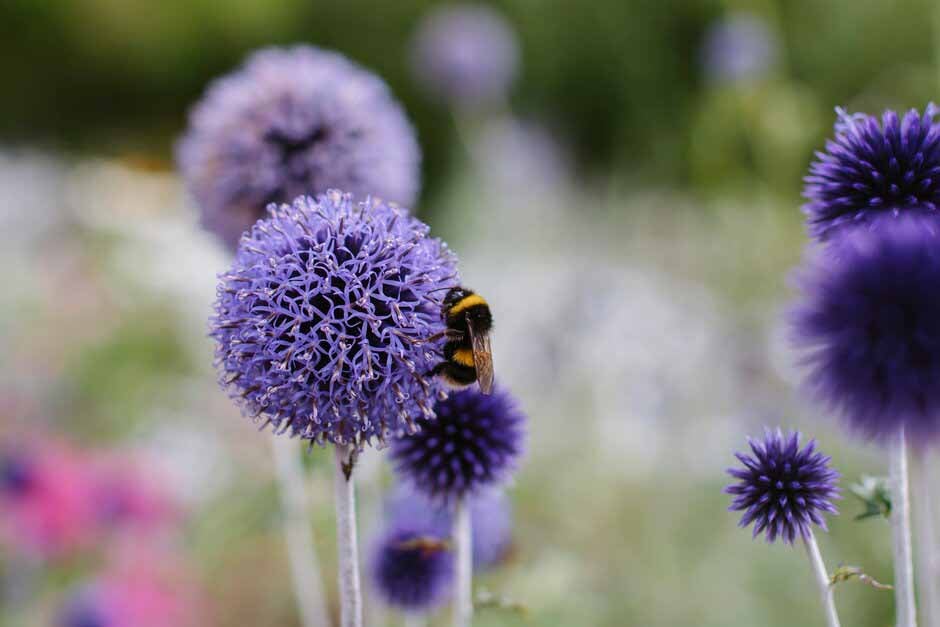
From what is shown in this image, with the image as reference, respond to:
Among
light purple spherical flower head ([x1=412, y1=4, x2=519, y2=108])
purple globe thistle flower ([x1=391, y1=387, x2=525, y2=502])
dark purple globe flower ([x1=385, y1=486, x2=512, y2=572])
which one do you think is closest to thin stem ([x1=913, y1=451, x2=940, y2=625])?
purple globe thistle flower ([x1=391, y1=387, x2=525, y2=502])

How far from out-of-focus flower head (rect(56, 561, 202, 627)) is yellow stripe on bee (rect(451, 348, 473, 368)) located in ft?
5.48

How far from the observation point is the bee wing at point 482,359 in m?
1.28

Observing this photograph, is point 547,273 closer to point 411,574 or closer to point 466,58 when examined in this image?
point 466,58

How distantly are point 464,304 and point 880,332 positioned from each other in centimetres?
61

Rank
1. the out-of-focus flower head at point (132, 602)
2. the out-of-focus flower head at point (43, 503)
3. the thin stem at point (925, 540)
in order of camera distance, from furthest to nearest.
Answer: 1. the out-of-focus flower head at point (43, 503)
2. the out-of-focus flower head at point (132, 602)
3. the thin stem at point (925, 540)

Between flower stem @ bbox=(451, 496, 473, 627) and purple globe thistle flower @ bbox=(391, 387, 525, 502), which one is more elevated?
purple globe thistle flower @ bbox=(391, 387, 525, 502)

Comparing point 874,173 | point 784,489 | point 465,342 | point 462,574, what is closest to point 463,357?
point 465,342

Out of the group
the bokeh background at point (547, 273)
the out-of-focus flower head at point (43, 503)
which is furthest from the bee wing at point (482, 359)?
the out-of-focus flower head at point (43, 503)

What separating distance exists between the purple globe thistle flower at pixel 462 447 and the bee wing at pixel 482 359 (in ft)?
0.30

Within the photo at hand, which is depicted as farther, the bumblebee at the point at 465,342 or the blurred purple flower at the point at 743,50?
the blurred purple flower at the point at 743,50

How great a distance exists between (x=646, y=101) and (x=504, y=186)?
2352 mm

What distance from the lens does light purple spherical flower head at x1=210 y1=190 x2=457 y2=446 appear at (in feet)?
3.59

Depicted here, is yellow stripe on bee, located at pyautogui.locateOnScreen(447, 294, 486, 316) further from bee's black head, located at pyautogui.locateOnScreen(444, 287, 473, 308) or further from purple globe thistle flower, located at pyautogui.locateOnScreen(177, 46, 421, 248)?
purple globe thistle flower, located at pyautogui.locateOnScreen(177, 46, 421, 248)

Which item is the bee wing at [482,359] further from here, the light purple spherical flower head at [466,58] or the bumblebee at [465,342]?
the light purple spherical flower head at [466,58]
